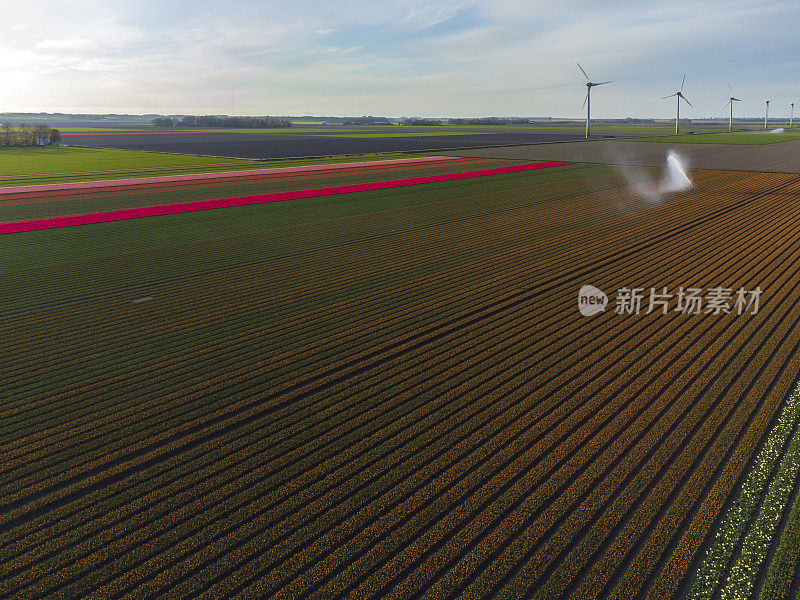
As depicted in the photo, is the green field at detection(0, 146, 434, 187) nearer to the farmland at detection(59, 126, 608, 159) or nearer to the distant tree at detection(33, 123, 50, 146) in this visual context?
the farmland at detection(59, 126, 608, 159)

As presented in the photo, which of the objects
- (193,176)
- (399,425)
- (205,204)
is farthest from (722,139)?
(399,425)

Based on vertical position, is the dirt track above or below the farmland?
below

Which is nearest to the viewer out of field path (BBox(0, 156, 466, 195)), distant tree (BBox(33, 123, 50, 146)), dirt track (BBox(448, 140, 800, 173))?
field path (BBox(0, 156, 466, 195))

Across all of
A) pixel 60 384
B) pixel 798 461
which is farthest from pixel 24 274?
pixel 798 461

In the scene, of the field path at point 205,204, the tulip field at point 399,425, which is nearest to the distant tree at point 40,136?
the field path at point 205,204

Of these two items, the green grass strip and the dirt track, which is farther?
the dirt track

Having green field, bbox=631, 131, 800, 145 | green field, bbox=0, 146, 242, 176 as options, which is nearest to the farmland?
green field, bbox=0, 146, 242, 176

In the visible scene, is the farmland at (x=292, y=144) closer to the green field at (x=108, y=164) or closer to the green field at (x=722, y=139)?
the green field at (x=108, y=164)
